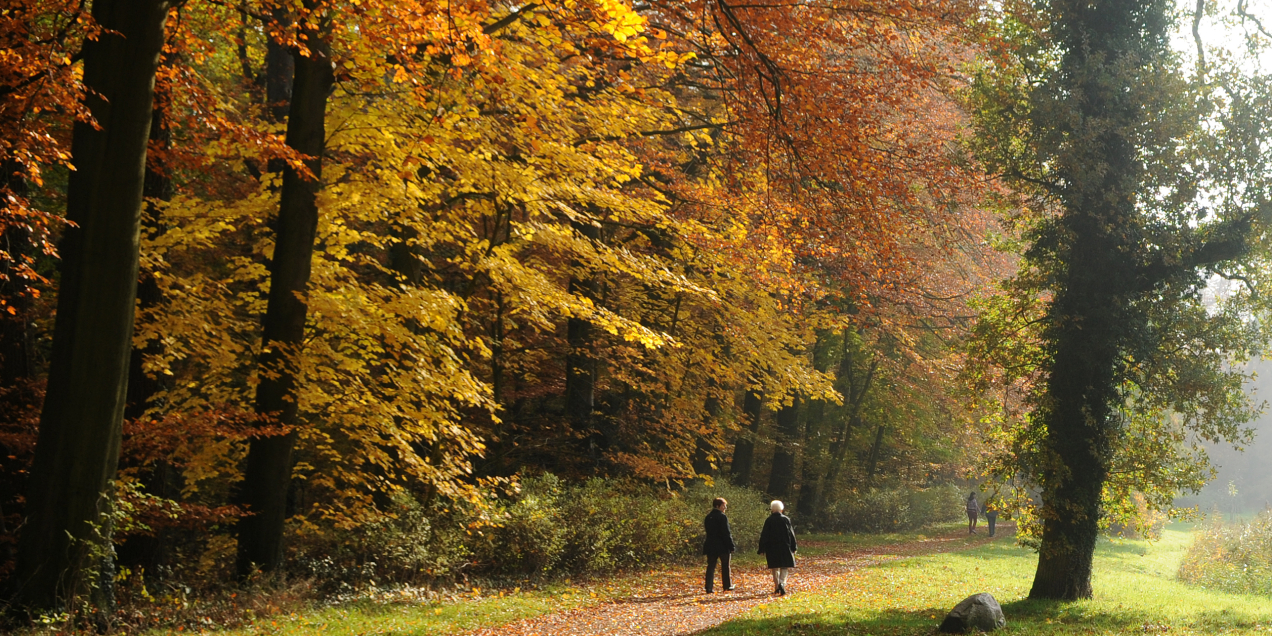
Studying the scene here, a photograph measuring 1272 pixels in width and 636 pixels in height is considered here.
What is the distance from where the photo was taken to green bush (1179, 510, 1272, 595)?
15.7 meters

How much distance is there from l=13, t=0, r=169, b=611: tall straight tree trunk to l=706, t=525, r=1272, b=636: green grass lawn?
19.8ft

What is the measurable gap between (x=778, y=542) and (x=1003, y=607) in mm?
3133

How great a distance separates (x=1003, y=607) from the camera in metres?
11.6

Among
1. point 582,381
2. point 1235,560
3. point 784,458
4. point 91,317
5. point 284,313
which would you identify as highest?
point 284,313

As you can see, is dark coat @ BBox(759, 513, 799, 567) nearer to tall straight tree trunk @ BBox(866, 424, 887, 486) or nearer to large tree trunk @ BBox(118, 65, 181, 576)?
large tree trunk @ BBox(118, 65, 181, 576)

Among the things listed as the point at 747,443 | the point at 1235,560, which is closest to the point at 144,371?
the point at 747,443

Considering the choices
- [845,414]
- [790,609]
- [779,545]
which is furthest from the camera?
[845,414]

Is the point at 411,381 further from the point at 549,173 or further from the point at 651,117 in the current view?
the point at 651,117

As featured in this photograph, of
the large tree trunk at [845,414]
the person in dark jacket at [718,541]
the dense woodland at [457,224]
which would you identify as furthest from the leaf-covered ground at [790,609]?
the large tree trunk at [845,414]

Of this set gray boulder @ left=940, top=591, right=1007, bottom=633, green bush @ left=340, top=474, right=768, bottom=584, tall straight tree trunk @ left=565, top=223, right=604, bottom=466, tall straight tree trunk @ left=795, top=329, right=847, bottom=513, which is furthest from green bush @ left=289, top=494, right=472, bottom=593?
tall straight tree trunk @ left=795, top=329, right=847, bottom=513

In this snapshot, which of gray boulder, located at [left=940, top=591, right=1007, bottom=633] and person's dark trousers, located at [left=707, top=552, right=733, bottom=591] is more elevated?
gray boulder, located at [left=940, top=591, right=1007, bottom=633]

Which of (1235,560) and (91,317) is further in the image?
(1235,560)

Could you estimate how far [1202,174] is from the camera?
36.7 ft

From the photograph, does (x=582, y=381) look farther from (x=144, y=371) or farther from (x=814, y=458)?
(x=814, y=458)
